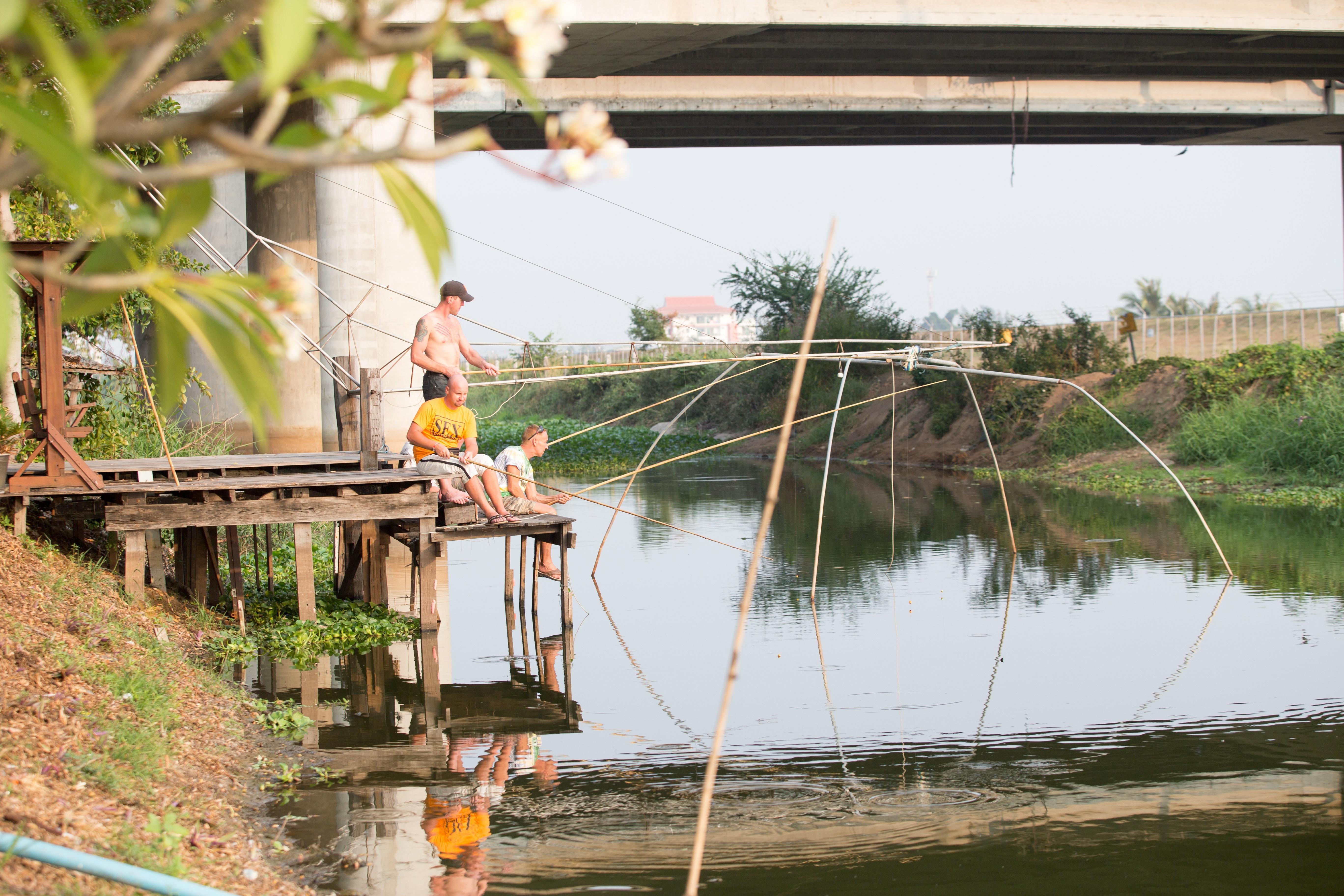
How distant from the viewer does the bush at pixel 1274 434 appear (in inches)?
800

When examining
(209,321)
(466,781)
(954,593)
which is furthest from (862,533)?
(209,321)

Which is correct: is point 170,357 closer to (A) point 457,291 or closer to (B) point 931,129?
(A) point 457,291

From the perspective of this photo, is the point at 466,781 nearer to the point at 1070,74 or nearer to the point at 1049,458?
the point at 1070,74

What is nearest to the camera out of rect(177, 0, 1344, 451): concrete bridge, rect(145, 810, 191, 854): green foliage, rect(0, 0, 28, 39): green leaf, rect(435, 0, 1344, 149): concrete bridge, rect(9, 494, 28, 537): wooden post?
rect(0, 0, 28, 39): green leaf

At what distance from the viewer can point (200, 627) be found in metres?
9.52

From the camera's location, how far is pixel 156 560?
375 inches

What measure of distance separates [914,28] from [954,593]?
9.84 meters

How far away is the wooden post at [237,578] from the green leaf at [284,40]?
27.3 feet

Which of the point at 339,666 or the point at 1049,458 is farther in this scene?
the point at 1049,458

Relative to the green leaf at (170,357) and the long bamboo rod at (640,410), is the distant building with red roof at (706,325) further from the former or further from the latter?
the green leaf at (170,357)

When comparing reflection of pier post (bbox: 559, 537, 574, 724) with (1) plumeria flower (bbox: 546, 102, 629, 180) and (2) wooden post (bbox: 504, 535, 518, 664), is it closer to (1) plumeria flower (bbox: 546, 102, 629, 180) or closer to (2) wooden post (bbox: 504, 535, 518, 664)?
(2) wooden post (bbox: 504, 535, 518, 664)

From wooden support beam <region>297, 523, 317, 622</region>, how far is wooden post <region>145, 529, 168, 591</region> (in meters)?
1.03

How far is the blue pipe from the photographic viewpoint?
3.61 metres

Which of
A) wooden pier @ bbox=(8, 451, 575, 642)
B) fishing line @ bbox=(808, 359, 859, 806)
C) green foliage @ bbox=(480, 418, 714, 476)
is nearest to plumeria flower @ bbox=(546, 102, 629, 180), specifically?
fishing line @ bbox=(808, 359, 859, 806)
